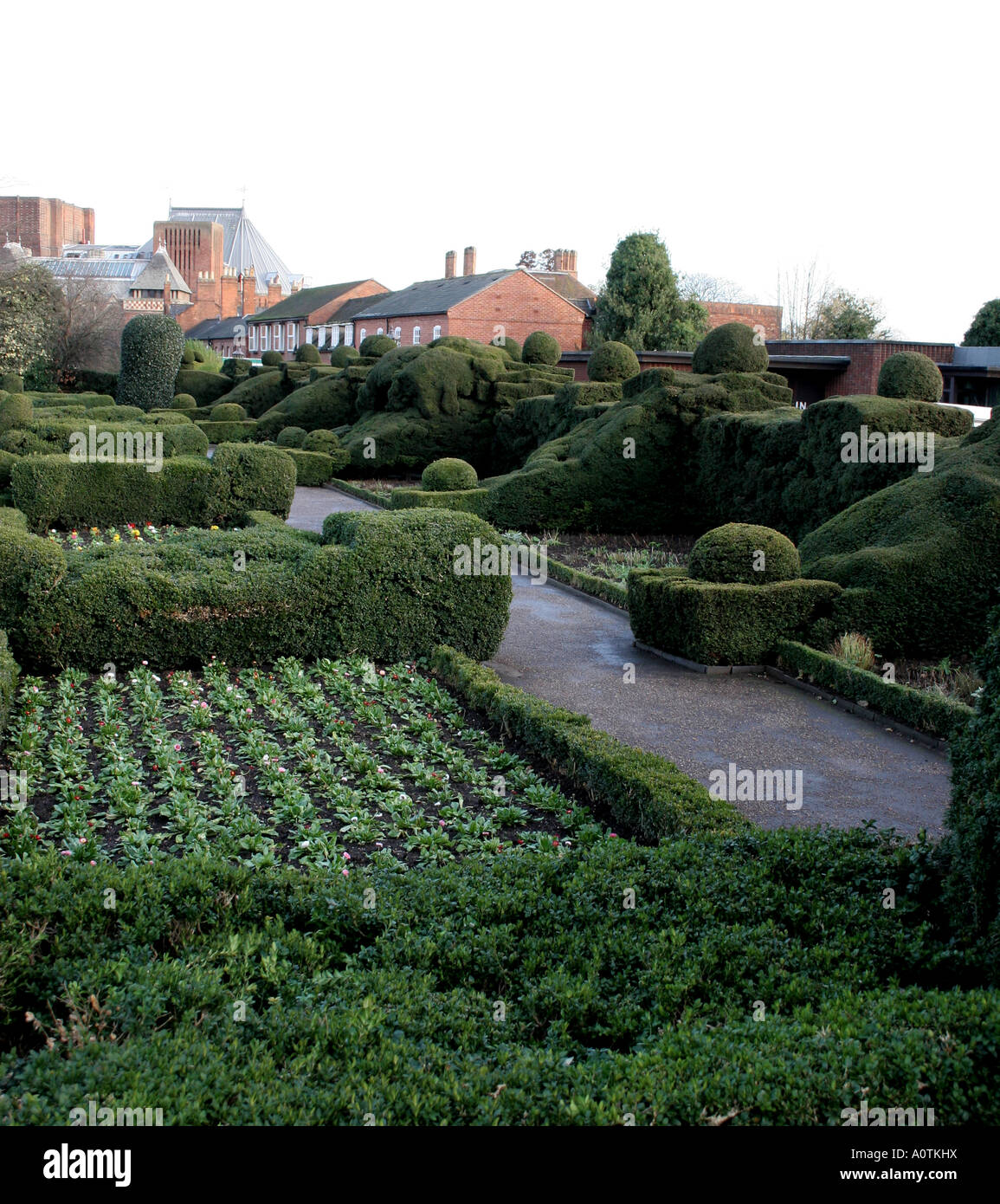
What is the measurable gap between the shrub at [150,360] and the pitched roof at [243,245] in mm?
94042

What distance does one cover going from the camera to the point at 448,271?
57.9 metres

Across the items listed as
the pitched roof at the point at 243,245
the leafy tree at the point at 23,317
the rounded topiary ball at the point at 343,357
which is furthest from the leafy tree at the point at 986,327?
the pitched roof at the point at 243,245

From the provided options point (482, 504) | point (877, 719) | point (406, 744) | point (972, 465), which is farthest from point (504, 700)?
point (482, 504)

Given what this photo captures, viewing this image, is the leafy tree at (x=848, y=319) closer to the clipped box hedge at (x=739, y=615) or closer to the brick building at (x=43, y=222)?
the clipped box hedge at (x=739, y=615)

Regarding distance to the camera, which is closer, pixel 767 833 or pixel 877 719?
pixel 767 833

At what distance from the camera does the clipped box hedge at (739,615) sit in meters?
11.4

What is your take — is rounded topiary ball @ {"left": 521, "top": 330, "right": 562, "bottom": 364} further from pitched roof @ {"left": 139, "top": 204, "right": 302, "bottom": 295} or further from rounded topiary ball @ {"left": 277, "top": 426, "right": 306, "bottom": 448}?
pitched roof @ {"left": 139, "top": 204, "right": 302, "bottom": 295}

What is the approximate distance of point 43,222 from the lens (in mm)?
109500

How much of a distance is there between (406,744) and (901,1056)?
527cm

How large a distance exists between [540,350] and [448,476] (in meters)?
10.1

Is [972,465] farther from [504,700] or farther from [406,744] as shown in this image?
[406,744]

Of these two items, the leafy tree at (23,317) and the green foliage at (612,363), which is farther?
the leafy tree at (23,317)

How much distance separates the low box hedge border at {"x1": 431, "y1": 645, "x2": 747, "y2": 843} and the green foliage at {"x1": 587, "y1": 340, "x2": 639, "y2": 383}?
16.7m

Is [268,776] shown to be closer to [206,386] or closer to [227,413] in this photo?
[227,413]
